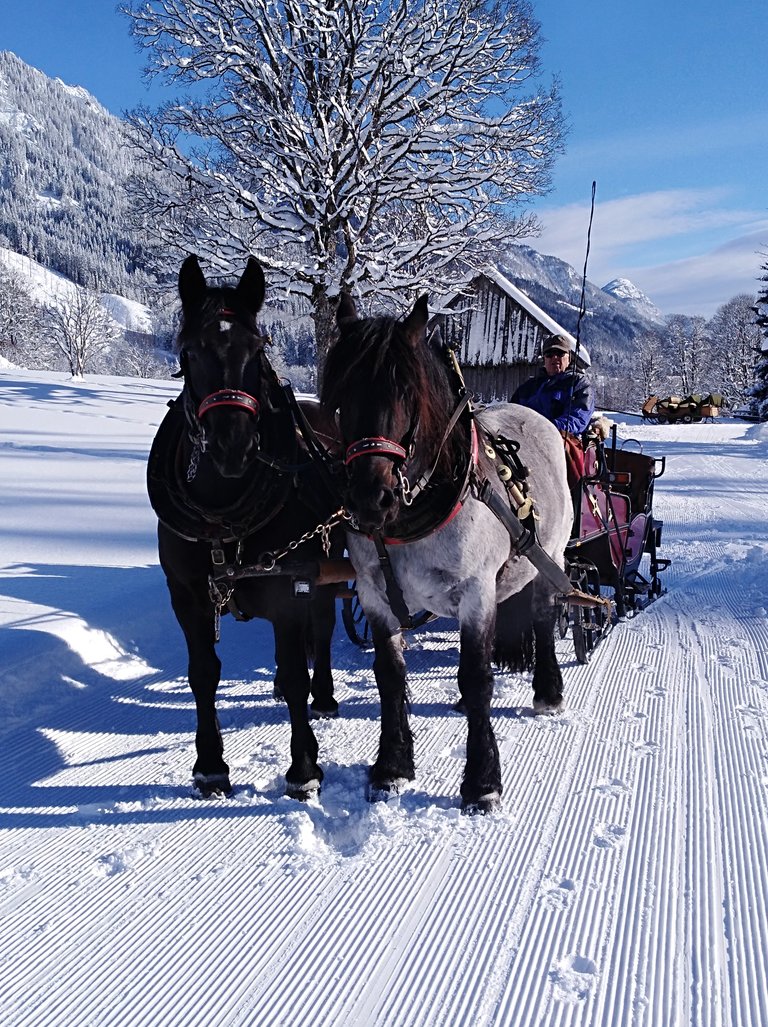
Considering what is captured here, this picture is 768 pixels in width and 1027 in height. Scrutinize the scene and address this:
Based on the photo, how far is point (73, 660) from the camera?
4.17 meters

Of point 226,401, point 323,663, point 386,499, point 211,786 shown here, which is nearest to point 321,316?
point 323,663

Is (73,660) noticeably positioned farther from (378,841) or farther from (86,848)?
(378,841)

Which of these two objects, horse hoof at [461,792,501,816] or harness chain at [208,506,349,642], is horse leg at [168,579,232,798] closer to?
harness chain at [208,506,349,642]

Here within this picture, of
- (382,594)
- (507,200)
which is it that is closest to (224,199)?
(507,200)

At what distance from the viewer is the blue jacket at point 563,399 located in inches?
206

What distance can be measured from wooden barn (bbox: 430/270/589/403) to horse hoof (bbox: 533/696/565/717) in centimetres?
1925

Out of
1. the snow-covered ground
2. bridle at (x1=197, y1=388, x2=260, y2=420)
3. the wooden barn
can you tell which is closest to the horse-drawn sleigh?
bridle at (x1=197, y1=388, x2=260, y2=420)

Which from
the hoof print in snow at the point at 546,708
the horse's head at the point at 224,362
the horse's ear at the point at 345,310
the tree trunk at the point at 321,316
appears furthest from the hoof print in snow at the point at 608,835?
the tree trunk at the point at 321,316

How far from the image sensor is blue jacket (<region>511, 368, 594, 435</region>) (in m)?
5.23

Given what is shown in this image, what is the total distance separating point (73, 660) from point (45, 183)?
22420 centimetres

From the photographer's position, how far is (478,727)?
2.99m

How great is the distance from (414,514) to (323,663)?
156cm

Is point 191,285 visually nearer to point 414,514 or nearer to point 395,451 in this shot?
point 395,451

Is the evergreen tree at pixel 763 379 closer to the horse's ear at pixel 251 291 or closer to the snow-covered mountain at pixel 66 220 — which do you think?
the horse's ear at pixel 251 291
